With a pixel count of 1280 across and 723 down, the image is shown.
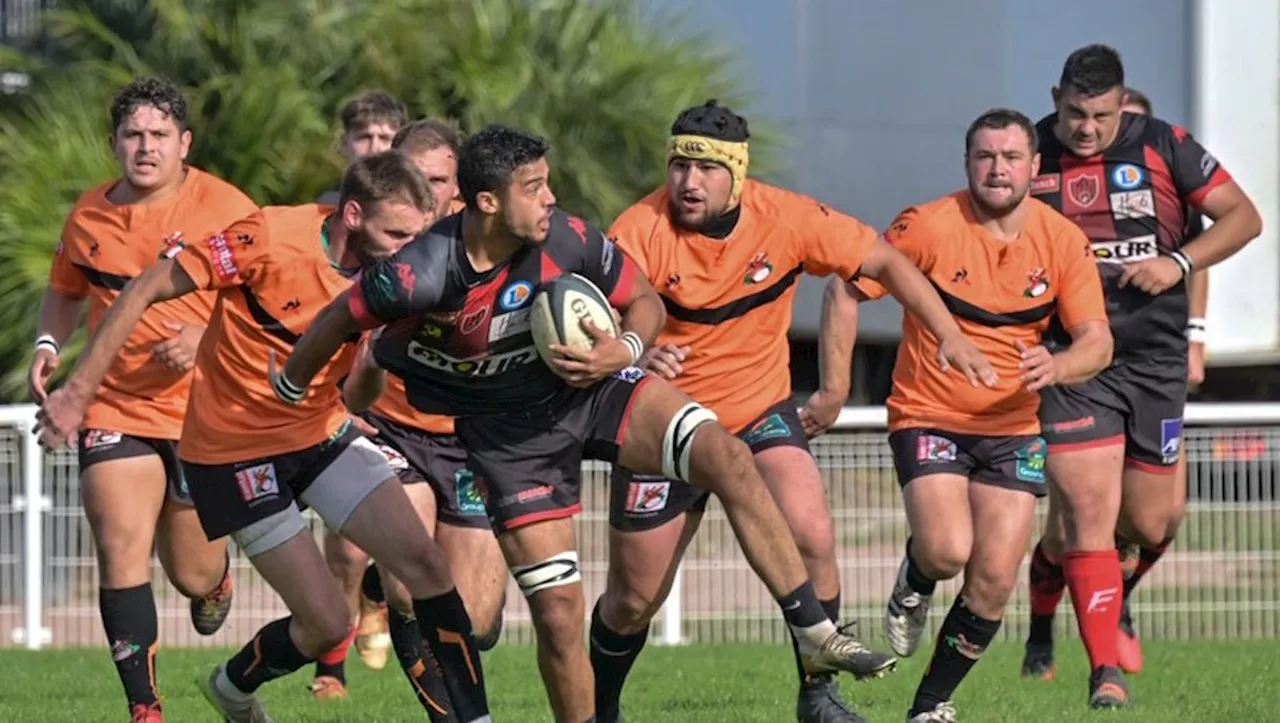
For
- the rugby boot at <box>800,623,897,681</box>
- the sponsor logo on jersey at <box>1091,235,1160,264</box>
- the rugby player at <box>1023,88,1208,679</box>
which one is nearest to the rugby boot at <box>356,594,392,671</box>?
the rugby player at <box>1023,88,1208,679</box>

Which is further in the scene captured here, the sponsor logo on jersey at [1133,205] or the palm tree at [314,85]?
the palm tree at [314,85]

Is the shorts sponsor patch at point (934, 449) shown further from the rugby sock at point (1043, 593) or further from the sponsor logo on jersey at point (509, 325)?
the rugby sock at point (1043, 593)

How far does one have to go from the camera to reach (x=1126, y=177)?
11.4 m

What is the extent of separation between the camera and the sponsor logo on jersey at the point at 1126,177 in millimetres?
11414

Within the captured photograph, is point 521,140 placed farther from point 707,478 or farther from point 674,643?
point 674,643

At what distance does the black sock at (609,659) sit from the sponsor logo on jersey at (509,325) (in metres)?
1.70

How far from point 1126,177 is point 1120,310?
61cm

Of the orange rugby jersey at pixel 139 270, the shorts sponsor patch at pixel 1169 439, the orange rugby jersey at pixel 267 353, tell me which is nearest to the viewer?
the orange rugby jersey at pixel 267 353

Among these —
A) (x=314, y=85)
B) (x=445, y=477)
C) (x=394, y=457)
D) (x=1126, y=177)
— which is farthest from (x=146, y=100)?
(x=314, y=85)

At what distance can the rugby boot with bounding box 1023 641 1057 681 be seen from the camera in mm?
12477

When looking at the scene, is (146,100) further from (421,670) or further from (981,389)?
(981,389)

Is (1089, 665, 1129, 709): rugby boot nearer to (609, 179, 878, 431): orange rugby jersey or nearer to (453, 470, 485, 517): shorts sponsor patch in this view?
(609, 179, 878, 431): orange rugby jersey

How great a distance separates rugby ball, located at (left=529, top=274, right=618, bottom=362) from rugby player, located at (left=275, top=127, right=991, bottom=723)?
0.04m

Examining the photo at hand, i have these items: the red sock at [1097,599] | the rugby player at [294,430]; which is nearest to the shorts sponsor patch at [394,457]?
the rugby player at [294,430]
